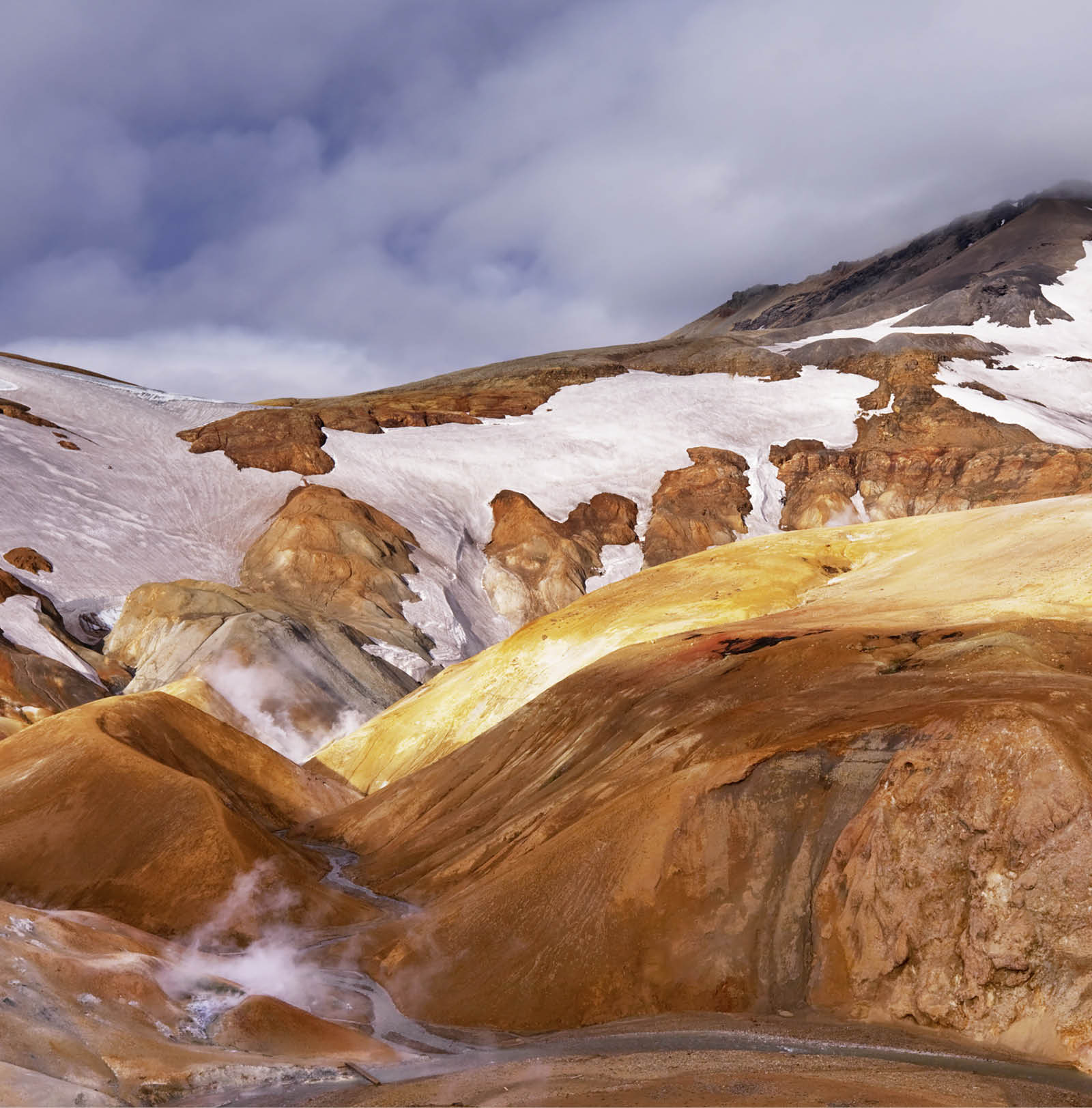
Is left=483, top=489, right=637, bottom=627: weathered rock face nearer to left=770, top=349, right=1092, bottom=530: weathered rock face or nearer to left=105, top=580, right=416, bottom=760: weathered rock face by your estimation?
left=770, top=349, right=1092, bottom=530: weathered rock face

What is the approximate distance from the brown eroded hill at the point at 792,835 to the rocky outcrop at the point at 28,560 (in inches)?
1325

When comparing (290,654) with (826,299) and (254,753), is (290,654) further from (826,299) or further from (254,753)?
(826,299)

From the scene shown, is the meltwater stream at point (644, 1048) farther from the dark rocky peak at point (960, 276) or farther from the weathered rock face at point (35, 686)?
the dark rocky peak at point (960, 276)

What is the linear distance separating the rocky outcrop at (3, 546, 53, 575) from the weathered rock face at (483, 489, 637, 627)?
953 inches

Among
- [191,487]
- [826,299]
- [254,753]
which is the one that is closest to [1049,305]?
[826,299]

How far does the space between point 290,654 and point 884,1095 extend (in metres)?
39.9

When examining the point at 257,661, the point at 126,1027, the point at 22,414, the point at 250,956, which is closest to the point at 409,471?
the point at 22,414

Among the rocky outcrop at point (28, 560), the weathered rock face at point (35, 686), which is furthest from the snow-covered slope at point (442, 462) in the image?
the weathered rock face at point (35, 686)

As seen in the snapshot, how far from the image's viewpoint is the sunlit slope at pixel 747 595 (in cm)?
2928

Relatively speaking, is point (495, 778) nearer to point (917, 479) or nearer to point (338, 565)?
point (338, 565)

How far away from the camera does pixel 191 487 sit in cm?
6894

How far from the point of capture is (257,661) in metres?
46.8

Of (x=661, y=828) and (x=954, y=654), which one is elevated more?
(x=954, y=654)

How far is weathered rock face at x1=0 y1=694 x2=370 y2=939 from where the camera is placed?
74.9ft
